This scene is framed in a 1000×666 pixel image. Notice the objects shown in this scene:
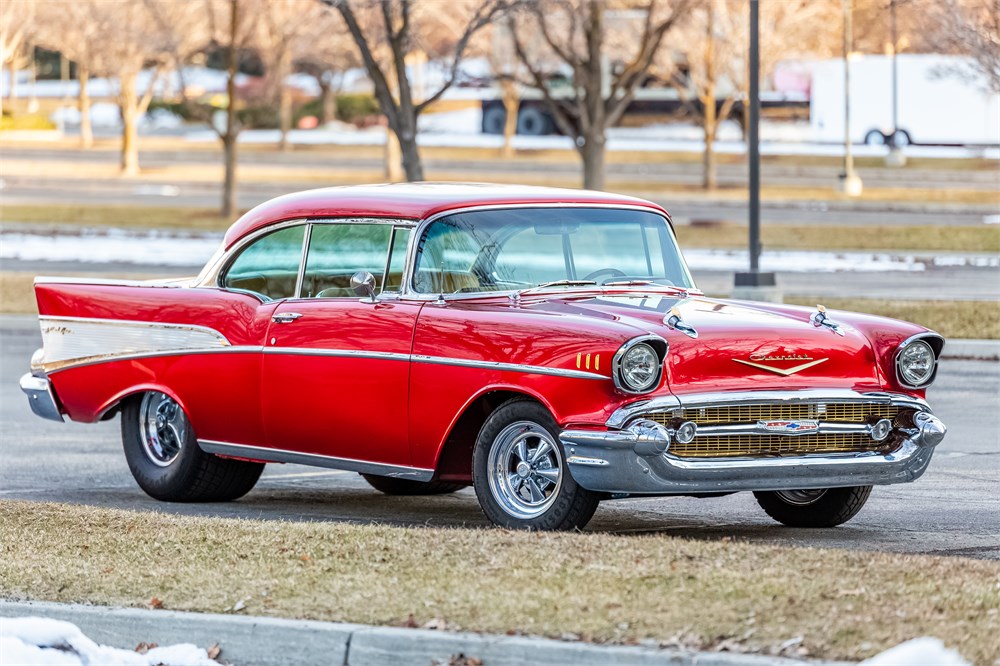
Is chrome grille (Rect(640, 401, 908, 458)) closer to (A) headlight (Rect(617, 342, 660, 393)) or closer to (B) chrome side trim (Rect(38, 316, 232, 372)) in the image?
(A) headlight (Rect(617, 342, 660, 393))

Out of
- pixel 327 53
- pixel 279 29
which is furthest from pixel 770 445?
pixel 327 53

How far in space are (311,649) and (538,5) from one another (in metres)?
22.1

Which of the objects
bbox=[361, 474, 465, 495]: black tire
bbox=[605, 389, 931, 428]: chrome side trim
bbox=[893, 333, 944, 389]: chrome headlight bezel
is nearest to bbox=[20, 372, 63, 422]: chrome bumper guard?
bbox=[361, 474, 465, 495]: black tire

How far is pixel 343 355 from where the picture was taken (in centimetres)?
834

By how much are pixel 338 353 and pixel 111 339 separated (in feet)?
5.82

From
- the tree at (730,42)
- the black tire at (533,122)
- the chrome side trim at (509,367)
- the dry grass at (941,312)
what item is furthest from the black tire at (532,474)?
the black tire at (533,122)

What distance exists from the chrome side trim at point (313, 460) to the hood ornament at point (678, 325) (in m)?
1.35

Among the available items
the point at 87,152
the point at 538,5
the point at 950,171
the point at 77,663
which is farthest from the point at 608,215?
the point at 87,152

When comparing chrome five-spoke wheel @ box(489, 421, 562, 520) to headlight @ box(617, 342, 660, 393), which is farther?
chrome five-spoke wheel @ box(489, 421, 562, 520)

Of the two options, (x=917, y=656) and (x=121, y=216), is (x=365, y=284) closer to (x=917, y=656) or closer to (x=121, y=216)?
(x=917, y=656)

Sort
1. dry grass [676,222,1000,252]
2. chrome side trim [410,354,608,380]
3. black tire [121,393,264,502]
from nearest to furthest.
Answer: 1. chrome side trim [410,354,608,380]
2. black tire [121,393,264,502]
3. dry grass [676,222,1000,252]

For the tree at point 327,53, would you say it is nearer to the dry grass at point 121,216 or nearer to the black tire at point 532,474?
the dry grass at point 121,216

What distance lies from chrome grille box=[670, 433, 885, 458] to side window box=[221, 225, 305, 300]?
108 inches

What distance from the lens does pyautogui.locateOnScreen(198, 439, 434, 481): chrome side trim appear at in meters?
8.12
